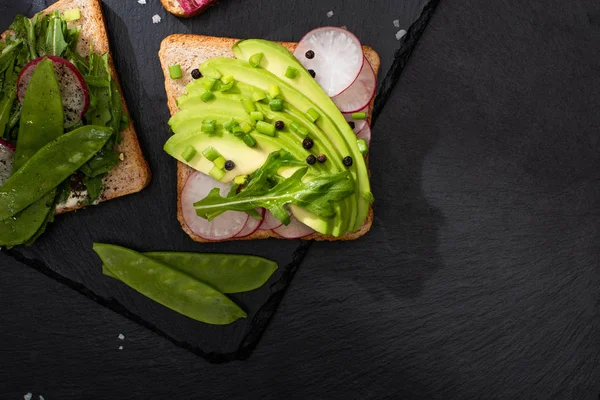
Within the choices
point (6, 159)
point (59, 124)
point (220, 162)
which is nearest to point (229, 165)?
point (220, 162)

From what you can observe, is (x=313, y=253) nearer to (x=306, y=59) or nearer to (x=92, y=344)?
(x=306, y=59)

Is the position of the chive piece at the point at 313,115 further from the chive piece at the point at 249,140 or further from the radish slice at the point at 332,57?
the chive piece at the point at 249,140

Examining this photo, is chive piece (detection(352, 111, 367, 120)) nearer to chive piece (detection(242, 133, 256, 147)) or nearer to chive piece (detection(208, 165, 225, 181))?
chive piece (detection(242, 133, 256, 147))

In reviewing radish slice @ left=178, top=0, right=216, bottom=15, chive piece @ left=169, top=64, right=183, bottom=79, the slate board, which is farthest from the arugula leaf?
radish slice @ left=178, top=0, right=216, bottom=15

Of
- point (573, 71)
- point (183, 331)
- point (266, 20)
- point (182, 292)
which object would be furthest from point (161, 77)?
point (573, 71)

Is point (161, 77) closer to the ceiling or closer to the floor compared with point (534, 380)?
closer to the ceiling

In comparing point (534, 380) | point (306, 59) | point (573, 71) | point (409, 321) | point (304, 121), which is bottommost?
point (534, 380)

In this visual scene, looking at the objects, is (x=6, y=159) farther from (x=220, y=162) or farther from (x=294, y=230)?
(x=294, y=230)
